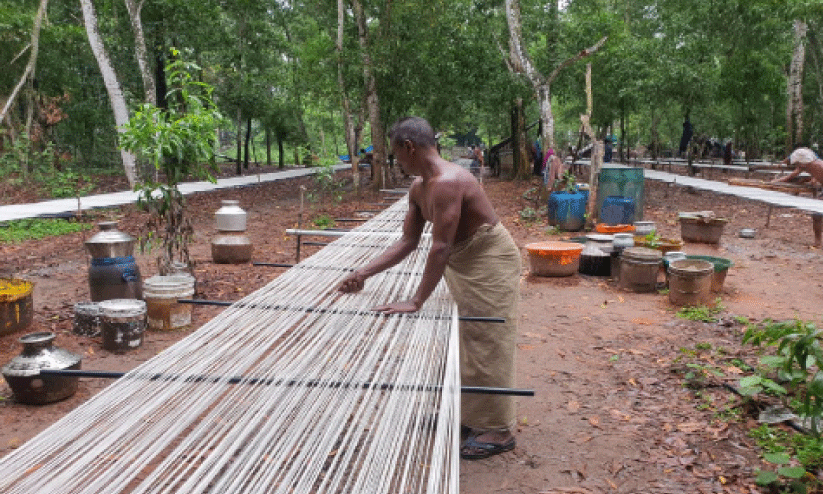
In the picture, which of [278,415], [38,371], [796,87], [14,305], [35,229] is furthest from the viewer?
[796,87]

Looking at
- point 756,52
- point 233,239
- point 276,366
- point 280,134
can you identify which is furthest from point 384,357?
point 280,134

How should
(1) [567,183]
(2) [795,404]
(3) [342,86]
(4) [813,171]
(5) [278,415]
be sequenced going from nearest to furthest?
(5) [278,415] < (2) [795,404] < (4) [813,171] < (1) [567,183] < (3) [342,86]

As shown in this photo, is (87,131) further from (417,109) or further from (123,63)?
(417,109)

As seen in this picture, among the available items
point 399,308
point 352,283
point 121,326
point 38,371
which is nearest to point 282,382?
point 399,308

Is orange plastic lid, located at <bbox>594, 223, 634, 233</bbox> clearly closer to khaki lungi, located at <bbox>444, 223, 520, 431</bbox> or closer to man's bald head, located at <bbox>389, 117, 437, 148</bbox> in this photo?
khaki lungi, located at <bbox>444, 223, 520, 431</bbox>

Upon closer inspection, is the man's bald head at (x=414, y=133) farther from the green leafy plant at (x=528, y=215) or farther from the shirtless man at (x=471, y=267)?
the green leafy plant at (x=528, y=215)

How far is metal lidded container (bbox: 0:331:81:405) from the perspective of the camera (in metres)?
3.11

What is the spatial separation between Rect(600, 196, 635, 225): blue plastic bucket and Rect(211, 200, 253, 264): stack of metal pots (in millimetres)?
5003

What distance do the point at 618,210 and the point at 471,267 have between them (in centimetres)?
648

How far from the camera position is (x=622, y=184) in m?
8.68

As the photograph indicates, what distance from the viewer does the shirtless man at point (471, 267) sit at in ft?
7.34

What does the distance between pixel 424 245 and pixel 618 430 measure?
4.70ft

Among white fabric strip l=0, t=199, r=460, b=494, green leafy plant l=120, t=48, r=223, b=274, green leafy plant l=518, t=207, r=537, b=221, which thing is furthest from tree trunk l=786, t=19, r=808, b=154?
white fabric strip l=0, t=199, r=460, b=494

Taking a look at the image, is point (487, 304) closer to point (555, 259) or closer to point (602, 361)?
point (602, 361)
